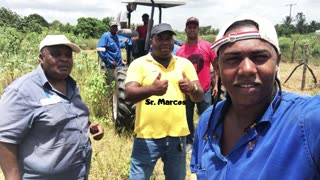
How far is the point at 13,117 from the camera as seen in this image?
2.20 meters

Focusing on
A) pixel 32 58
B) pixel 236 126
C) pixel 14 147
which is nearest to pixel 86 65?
pixel 32 58

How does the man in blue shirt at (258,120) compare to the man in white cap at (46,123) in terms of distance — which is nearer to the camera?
the man in blue shirt at (258,120)

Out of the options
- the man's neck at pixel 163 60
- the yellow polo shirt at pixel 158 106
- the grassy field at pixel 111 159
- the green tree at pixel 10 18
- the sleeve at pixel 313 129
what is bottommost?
the grassy field at pixel 111 159

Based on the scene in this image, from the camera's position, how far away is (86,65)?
28.8ft

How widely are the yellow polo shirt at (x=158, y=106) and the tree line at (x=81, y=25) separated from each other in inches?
192

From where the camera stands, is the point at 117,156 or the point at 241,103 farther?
the point at 117,156

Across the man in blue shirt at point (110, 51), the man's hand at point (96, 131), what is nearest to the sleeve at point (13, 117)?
the man's hand at point (96, 131)

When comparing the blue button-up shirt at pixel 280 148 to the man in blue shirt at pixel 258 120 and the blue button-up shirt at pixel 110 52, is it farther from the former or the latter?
the blue button-up shirt at pixel 110 52

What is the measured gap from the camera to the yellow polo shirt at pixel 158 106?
107 inches

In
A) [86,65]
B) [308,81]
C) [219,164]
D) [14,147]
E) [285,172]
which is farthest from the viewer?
[308,81]

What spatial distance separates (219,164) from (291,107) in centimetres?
33

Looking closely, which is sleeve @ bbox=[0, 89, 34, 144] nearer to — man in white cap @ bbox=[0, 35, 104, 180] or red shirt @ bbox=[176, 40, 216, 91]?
man in white cap @ bbox=[0, 35, 104, 180]

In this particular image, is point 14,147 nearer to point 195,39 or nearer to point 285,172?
point 285,172

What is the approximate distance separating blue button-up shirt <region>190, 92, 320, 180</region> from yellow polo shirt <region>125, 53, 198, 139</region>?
145 centimetres
